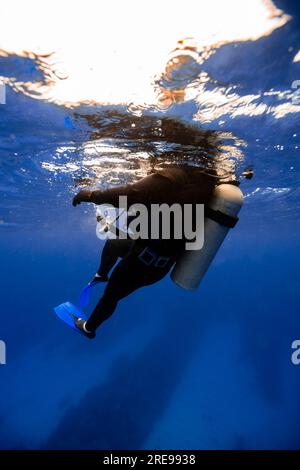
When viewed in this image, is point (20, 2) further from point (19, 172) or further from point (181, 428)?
point (181, 428)

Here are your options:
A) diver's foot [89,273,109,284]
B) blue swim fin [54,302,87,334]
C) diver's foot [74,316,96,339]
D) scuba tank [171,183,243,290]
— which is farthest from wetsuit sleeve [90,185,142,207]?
blue swim fin [54,302,87,334]

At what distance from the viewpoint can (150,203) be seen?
4.07 meters

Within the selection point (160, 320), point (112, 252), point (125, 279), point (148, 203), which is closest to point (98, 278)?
point (112, 252)

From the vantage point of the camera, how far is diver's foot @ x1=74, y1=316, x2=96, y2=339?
4969 millimetres

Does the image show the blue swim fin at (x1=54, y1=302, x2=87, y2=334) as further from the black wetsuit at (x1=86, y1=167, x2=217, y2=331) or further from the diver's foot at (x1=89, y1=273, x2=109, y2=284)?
the black wetsuit at (x1=86, y1=167, x2=217, y2=331)

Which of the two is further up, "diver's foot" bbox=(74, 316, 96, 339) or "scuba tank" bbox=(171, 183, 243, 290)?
"scuba tank" bbox=(171, 183, 243, 290)

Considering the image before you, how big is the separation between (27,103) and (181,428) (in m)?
20.6

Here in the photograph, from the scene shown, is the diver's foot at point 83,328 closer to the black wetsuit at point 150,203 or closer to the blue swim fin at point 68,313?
the blue swim fin at point 68,313

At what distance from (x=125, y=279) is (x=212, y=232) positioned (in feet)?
5.23

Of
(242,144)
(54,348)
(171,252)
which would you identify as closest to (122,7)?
(171,252)

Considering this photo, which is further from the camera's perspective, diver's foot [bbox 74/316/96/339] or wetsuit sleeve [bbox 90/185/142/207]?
diver's foot [bbox 74/316/96/339]

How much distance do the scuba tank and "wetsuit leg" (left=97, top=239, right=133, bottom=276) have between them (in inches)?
42.3

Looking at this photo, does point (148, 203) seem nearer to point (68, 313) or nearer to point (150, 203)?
point (150, 203)

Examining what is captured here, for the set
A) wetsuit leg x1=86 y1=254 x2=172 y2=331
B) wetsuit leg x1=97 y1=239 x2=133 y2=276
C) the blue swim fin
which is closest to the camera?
wetsuit leg x1=86 y1=254 x2=172 y2=331
